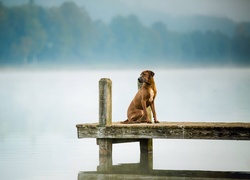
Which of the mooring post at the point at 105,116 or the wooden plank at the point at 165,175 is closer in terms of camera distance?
the wooden plank at the point at 165,175

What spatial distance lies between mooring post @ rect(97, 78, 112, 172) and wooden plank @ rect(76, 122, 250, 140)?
0.17m

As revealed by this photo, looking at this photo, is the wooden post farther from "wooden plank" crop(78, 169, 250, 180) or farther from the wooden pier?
"wooden plank" crop(78, 169, 250, 180)

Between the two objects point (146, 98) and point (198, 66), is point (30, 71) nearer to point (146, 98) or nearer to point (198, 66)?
point (198, 66)

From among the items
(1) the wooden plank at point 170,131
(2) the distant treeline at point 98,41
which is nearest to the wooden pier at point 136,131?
(1) the wooden plank at point 170,131

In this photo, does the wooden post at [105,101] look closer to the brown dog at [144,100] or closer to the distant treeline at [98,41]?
the brown dog at [144,100]

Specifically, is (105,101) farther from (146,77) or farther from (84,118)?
(84,118)

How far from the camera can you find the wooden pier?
15.2 metres

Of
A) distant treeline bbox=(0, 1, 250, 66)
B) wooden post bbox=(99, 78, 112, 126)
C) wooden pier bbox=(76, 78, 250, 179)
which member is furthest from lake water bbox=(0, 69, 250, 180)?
distant treeline bbox=(0, 1, 250, 66)

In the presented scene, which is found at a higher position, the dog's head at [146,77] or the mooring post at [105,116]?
the dog's head at [146,77]

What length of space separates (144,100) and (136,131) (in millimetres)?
701

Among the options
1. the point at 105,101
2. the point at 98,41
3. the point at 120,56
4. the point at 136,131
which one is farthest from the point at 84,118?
the point at 98,41

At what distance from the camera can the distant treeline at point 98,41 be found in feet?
235

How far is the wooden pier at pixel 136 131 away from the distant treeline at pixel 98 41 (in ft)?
170

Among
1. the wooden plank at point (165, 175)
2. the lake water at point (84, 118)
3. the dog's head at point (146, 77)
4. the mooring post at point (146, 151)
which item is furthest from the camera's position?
the lake water at point (84, 118)
